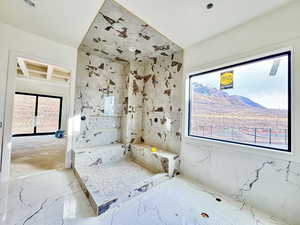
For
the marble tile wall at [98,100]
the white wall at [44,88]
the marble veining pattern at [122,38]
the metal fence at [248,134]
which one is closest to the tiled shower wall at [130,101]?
the marble tile wall at [98,100]

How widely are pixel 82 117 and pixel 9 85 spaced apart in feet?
3.98

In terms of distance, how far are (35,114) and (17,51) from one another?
505cm

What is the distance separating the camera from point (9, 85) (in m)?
2.01

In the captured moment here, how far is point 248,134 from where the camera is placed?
5.82 ft

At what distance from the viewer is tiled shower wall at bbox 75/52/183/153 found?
276 cm

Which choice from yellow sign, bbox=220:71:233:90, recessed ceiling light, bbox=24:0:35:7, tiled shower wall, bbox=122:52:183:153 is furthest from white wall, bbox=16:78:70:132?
yellow sign, bbox=220:71:233:90

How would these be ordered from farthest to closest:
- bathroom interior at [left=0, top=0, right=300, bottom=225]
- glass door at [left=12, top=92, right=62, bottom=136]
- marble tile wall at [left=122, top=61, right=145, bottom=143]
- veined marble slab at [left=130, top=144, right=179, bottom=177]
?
glass door at [left=12, top=92, right=62, bottom=136] → marble tile wall at [left=122, top=61, right=145, bottom=143] → veined marble slab at [left=130, top=144, right=179, bottom=177] → bathroom interior at [left=0, top=0, right=300, bottom=225]

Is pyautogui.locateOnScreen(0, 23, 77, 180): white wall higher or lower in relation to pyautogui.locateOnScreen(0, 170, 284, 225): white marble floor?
higher

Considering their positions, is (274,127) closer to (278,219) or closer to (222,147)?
A: (222,147)

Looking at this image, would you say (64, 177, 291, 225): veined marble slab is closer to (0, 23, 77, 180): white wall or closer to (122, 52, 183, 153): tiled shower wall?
(122, 52, 183, 153): tiled shower wall

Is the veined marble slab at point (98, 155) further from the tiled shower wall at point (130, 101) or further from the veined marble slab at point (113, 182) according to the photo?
the tiled shower wall at point (130, 101)

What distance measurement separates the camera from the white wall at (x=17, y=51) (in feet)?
6.42

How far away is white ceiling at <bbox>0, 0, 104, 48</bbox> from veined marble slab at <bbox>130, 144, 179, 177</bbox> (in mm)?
2500

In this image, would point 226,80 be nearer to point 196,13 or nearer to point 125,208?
point 196,13
